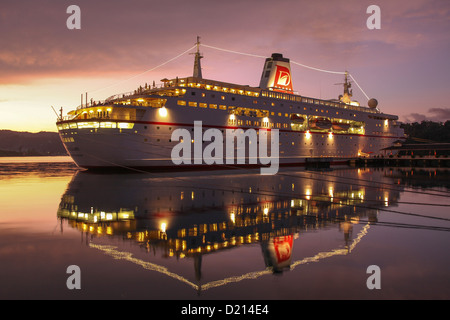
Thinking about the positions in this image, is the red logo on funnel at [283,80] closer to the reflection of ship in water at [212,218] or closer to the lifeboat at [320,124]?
the lifeboat at [320,124]

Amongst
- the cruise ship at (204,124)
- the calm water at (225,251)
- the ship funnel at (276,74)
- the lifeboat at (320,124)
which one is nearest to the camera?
the calm water at (225,251)

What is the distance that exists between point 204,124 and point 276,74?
18.9 metres

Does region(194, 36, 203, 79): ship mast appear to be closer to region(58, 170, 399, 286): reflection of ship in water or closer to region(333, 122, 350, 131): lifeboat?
region(58, 170, 399, 286): reflection of ship in water

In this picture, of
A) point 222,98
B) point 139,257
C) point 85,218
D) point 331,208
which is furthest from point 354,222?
point 222,98

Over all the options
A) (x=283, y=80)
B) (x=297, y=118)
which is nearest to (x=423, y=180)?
(x=297, y=118)

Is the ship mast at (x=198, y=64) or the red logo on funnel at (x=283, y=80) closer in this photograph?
the ship mast at (x=198, y=64)

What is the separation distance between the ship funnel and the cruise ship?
0.16 m

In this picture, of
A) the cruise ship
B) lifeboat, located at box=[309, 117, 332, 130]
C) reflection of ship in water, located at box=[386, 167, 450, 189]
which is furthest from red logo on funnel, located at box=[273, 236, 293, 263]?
lifeboat, located at box=[309, 117, 332, 130]

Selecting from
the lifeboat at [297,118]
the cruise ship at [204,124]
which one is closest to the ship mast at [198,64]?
the cruise ship at [204,124]

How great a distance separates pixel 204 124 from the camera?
42969 mm

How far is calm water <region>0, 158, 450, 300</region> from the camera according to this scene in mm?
6395

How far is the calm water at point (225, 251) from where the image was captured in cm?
639

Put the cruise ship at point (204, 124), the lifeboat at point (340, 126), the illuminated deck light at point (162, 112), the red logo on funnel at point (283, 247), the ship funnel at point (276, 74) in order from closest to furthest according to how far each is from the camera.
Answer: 1. the red logo on funnel at point (283, 247)
2. the cruise ship at point (204, 124)
3. the illuminated deck light at point (162, 112)
4. the ship funnel at point (276, 74)
5. the lifeboat at point (340, 126)

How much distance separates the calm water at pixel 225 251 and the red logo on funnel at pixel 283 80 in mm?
41486
